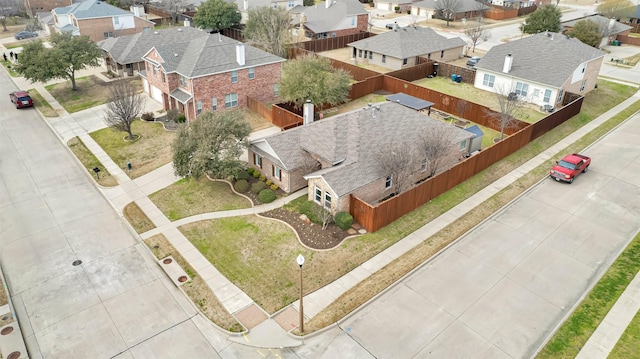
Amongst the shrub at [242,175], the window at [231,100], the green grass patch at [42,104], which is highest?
the window at [231,100]

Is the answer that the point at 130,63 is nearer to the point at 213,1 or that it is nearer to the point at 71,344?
the point at 213,1

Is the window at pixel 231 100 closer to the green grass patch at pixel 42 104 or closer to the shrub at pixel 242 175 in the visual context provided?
the shrub at pixel 242 175

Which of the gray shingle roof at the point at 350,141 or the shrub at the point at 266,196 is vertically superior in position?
the gray shingle roof at the point at 350,141

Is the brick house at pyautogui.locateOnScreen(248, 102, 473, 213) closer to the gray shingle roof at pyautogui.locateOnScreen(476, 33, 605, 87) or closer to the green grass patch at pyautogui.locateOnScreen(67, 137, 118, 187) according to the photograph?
the green grass patch at pyautogui.locateOnScreen(67, 137, 118, 187)

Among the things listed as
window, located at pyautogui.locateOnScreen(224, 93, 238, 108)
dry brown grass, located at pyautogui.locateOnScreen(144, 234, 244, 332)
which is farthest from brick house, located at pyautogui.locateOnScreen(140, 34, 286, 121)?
dry brown grass, located at pyautogui.locateOnScreen(144, 234, 244, 332)

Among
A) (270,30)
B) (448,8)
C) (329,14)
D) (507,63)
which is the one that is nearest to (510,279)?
(507,63)

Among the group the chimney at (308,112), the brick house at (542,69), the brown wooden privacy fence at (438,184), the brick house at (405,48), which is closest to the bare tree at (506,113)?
the brown wooden privacy fence at (438,184)

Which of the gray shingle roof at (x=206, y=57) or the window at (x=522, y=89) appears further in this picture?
the window at (x=522, y=89)
